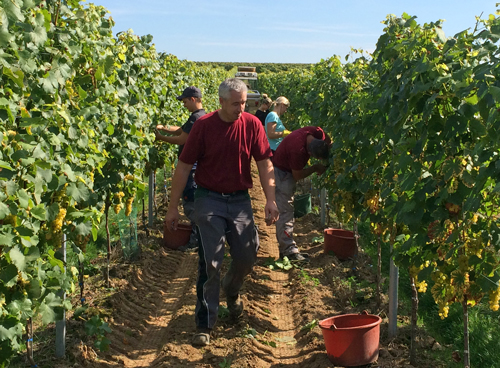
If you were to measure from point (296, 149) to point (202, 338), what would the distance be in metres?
2.43

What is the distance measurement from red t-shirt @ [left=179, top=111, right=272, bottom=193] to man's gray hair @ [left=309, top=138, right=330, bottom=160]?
167 centimetres

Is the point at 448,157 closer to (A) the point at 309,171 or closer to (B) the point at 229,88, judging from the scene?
(B) the point at 229,88

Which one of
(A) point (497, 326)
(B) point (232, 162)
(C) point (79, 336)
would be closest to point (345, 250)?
(A) point (497, 326)

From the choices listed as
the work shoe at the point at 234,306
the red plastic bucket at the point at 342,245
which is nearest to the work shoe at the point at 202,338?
the work shoe at the point at 234,306

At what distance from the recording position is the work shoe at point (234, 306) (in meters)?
4.42

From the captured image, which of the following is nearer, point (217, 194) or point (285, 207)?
point (217, 194)

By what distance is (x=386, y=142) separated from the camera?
3482 mm

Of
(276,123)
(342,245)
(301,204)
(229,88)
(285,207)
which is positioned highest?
(229,88)

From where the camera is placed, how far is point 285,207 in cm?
614

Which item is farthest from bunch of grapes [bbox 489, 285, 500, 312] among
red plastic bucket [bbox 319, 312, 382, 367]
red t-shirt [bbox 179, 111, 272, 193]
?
red t-shirt [bbox 179, 111, 272, 193]

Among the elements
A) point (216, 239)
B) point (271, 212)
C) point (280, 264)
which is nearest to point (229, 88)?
point (271, 212)

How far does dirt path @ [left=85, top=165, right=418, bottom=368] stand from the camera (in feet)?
12.9

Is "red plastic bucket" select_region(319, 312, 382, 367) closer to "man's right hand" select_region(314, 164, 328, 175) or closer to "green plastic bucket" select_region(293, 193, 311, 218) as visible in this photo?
"man's right hand" select_region(314, 164, 328, 175)

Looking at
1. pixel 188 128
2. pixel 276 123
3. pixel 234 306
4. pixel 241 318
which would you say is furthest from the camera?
pixel 276 123
